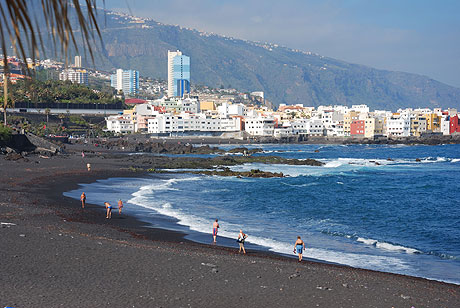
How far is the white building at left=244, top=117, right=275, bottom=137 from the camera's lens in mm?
129875

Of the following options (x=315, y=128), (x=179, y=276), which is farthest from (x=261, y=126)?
(x=179, y=276)

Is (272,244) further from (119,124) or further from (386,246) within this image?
(119,124)

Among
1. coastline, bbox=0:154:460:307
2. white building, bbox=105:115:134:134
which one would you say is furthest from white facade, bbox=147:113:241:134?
coastline, bbox=0:154:460:307

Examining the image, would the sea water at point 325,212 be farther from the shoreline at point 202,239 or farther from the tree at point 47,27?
the tree at point 47,27

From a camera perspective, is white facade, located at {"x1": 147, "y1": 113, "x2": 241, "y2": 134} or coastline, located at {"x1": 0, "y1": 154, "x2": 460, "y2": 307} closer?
coastline, located at {"x1": 0, "y1": 154, "x2": 460, "y2": 307}

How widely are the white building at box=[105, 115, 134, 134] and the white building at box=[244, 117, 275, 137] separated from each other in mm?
26771

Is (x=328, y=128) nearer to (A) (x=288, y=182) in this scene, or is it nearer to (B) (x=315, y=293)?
(A) (x=288, y=182)

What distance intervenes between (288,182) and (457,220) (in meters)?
17.0

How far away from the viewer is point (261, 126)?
13038 centimetres

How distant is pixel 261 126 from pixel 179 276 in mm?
119250

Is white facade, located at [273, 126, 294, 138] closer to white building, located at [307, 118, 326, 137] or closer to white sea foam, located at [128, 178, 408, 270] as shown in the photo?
white building, located at [307, 118, 326, 137]

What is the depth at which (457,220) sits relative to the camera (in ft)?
85.6

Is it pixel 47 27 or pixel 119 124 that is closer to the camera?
pixel 47 27

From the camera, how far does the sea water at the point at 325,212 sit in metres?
17.7
